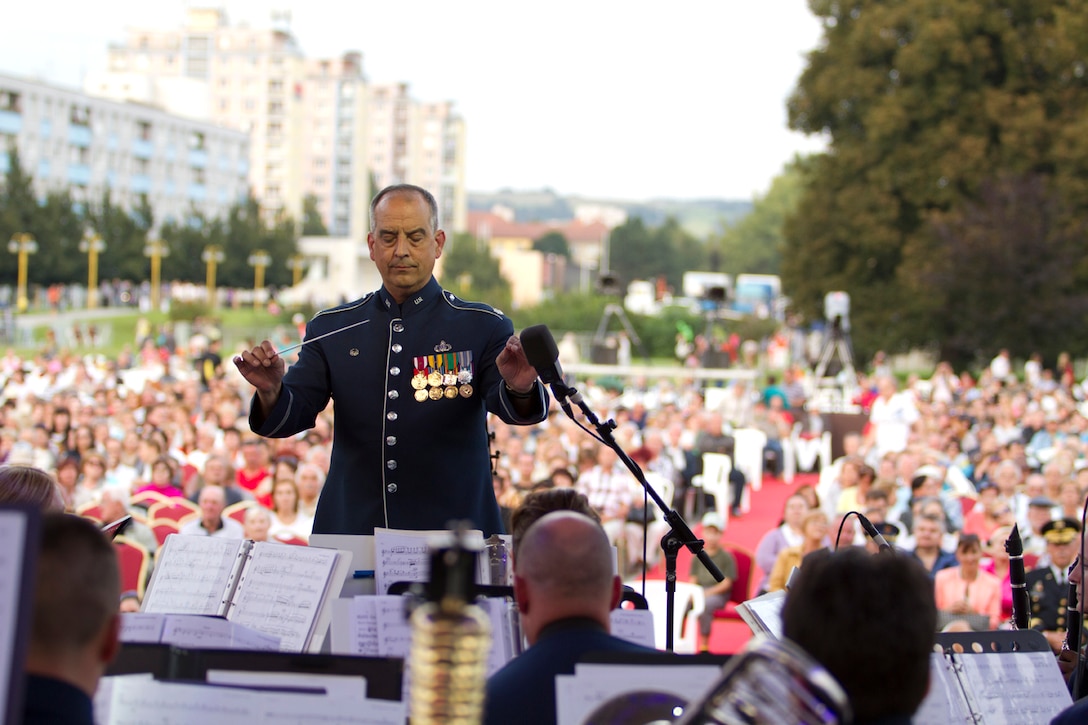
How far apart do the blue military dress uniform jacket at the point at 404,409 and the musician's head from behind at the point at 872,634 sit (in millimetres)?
1765

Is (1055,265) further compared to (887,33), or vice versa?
(887,33)

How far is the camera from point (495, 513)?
13.0 ft

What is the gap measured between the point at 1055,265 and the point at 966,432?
14.4 m

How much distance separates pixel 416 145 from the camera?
478 feet

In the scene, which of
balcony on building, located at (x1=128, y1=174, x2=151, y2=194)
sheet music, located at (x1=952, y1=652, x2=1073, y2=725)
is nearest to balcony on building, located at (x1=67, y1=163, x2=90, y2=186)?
balcony on building, located at (x1=128, y1=174, x2=151, y2=194)

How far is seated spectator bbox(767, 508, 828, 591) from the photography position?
8.65 metres

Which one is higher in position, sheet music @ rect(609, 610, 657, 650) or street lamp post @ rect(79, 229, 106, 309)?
street lamp post @ rect(79, 229, 106, 309)

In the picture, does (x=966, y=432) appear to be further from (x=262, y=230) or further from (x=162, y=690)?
(x=262, y=230)

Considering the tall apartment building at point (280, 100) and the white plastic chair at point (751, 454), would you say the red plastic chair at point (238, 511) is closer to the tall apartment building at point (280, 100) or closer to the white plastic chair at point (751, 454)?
the white plastic chair at point (751, 454)

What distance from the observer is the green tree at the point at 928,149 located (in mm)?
31797

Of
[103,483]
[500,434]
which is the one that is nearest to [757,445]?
[500,434]

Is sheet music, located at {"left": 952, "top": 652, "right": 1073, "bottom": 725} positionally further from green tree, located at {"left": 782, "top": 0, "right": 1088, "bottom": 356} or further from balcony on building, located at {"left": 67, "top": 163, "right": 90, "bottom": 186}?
balcony on building, located at {"left": 67, "top": 163, "right": 90, "bottom": 186}

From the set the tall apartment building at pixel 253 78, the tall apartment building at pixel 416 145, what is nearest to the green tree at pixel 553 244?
the tall apartment building at pixel 416 145

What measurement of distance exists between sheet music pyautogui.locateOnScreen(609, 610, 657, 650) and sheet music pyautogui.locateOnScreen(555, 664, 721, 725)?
2.00 ft
